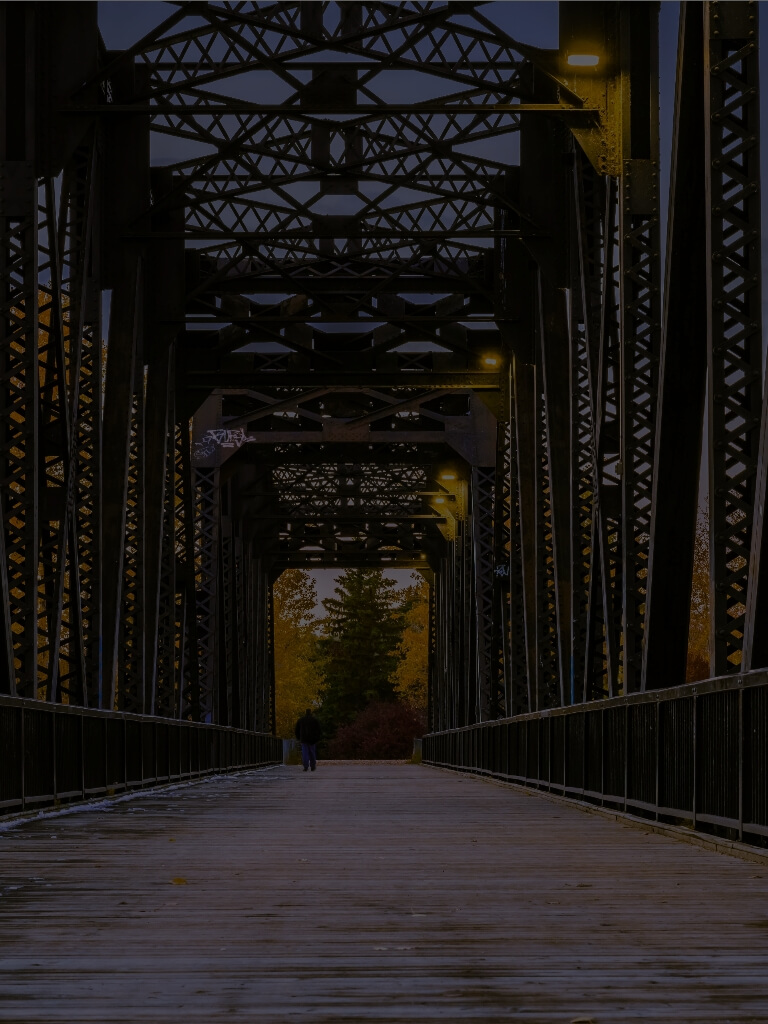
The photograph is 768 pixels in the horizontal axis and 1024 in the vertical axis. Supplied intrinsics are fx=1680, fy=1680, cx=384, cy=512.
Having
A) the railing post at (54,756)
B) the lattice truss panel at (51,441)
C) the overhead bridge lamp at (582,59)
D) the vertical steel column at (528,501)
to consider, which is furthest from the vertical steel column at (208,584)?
the railing post at (54,756)

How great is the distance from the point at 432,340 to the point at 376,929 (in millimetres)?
21785

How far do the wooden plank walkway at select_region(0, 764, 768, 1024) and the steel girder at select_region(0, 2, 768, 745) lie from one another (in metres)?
2.03

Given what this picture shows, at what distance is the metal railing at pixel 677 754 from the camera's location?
7.77 metres

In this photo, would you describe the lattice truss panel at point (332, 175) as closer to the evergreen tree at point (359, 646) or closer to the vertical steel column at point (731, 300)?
the vertical steel column at point (731, 300)

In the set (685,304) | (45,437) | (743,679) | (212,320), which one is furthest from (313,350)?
(743,679)

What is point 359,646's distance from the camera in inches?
3477

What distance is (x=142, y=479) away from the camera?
74.7ft

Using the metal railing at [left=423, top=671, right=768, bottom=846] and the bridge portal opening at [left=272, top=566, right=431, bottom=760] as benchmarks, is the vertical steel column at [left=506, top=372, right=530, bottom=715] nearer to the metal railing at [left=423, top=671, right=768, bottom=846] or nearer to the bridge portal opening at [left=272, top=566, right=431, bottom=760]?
the metal railing at [left=423, top=671, right=768, bottom=846]

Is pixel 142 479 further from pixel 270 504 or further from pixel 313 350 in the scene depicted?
pixel 270 504

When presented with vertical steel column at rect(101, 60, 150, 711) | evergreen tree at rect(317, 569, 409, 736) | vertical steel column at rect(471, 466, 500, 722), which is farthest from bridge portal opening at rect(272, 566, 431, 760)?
vertical steel column at rect(101, 60, 150, 711)

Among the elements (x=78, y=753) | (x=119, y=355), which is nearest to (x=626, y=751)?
(x=78, y=753)

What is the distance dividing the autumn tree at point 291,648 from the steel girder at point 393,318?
4946 centimetres

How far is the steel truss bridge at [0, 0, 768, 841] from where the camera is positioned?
10195 mm

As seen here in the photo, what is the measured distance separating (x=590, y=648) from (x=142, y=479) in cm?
841
